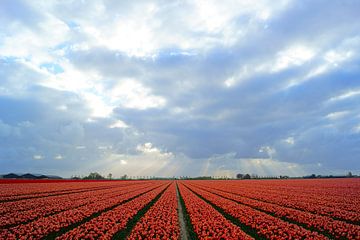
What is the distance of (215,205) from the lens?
2138 centimetres

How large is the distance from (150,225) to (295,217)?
8.54m

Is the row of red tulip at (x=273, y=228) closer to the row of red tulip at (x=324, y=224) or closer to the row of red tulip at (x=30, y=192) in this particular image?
the row of red tulip at (x=324, y=224)

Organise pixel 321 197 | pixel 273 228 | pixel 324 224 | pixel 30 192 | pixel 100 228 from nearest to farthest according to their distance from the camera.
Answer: pixel 273 228 < pixel 100 228 < pixel 324 224 < pixel 321 197 < pixel 30 192

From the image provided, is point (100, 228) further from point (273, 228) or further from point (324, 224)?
point (324, 224)

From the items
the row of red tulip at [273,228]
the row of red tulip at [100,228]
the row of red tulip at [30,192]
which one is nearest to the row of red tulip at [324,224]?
the row of red tulip at [273,228]

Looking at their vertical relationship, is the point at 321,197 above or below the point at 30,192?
below

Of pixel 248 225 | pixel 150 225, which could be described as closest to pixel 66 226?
pixel 150 225

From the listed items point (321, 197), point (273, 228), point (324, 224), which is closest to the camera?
point (273, 228)

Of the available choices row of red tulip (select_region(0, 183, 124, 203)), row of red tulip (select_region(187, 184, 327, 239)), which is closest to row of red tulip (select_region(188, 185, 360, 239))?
row of red tulip (select_region(187, 184, 327, 239))


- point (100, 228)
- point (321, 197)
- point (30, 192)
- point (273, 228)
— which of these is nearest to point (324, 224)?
point (273, 228)

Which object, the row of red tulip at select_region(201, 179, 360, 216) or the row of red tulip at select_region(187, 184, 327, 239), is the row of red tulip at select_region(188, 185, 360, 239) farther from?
the row of red tulip at select_region(201, 179, 360, 216)

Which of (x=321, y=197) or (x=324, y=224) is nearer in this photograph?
(x=324, y=224)

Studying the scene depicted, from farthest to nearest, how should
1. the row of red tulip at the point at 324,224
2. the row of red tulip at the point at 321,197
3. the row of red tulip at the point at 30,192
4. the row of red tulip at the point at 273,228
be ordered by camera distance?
the row of red tulip at the point at 30,192, the row of red tulip at the point at 321,197, the row of red tulip at the point at 324,224, the row of red tulip at the point at 273,228

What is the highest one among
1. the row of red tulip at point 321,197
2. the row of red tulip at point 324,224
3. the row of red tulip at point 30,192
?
the row of red tulip at point 30,192
